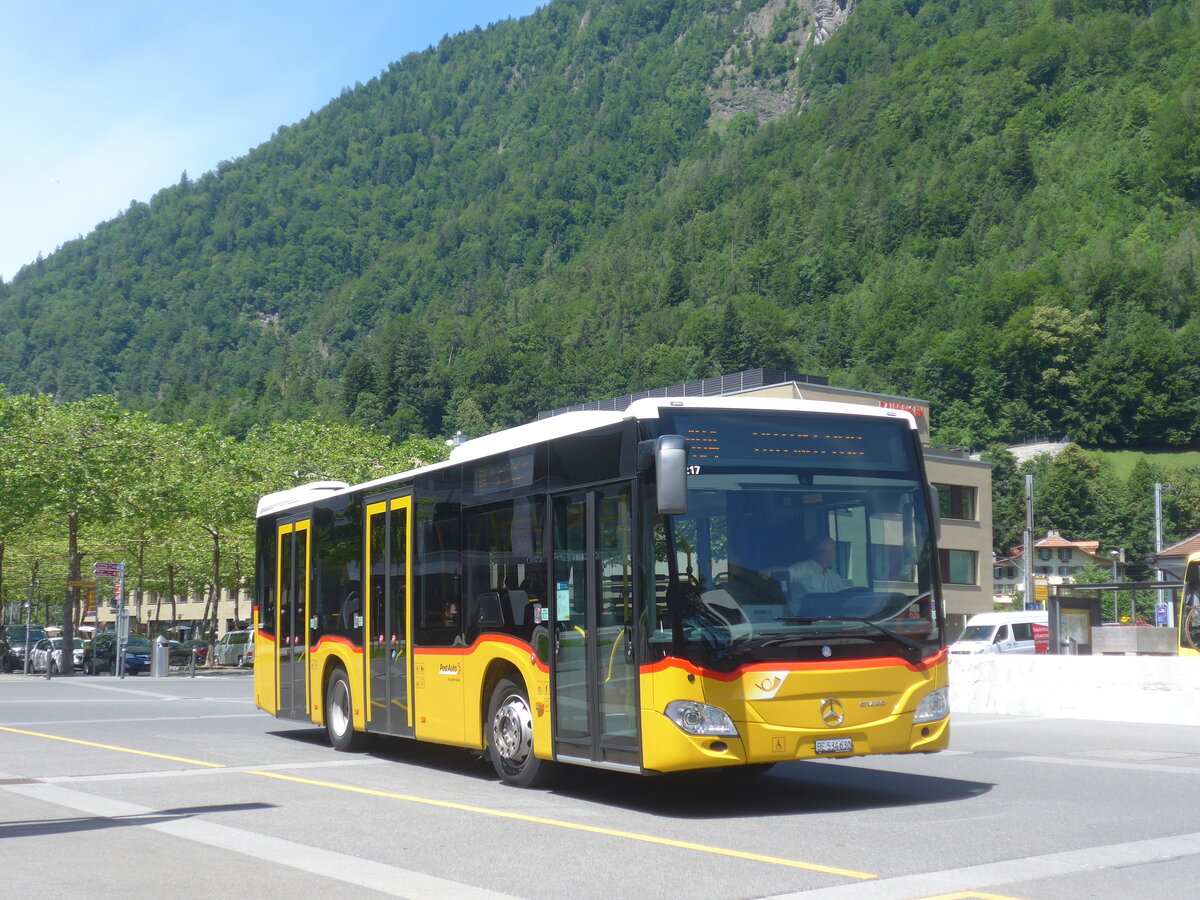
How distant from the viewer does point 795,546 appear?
970 centimetres

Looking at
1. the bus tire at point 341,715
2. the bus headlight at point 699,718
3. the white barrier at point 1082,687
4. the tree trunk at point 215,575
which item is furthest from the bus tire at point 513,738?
the tree trunk at point 215,575

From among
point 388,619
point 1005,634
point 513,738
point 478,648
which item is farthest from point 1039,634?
point 513,738

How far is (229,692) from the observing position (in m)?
30.1

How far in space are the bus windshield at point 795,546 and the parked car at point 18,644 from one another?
41464 millimetres

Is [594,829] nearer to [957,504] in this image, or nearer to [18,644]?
[18,644]

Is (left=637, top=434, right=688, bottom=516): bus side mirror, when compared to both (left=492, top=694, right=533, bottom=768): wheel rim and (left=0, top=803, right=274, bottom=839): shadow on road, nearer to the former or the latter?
(left=492, top=694, right=533, bottom=768): wheel rim

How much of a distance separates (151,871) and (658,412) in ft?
14.6

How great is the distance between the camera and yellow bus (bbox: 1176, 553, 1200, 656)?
2823cm

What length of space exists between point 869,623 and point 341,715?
727cm

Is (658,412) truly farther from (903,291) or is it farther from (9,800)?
(903,291)

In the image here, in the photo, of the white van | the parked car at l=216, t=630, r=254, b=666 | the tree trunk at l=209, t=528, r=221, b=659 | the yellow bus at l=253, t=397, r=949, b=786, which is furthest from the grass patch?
the yellow bus at l=253, t=397, r=949, b=786

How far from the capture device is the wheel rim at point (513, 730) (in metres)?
11.2

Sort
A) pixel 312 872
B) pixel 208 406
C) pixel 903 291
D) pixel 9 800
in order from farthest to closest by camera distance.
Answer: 1. pixel 208 406
2. pixel 903 291
3. pixel 9 800
4. pixel 312 872

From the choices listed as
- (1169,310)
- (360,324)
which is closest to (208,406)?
(360,324)
